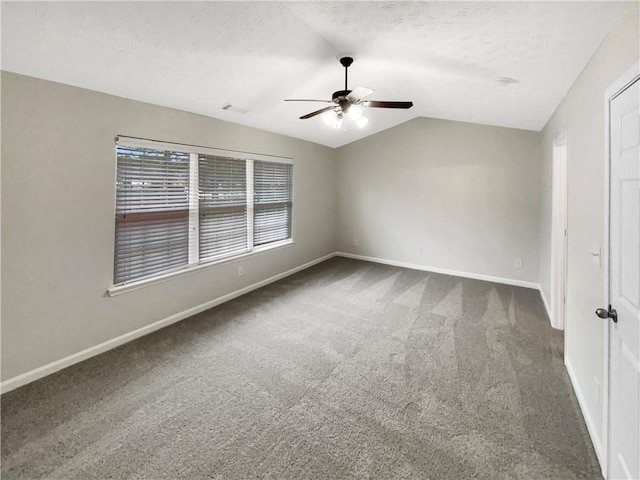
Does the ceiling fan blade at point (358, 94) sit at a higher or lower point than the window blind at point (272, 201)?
higher

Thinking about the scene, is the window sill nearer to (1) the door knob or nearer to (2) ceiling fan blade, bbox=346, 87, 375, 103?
(2) ceiling fan blade, bbox=346, 87, 375, 103

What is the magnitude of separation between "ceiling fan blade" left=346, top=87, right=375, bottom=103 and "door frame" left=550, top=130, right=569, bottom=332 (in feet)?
6.92

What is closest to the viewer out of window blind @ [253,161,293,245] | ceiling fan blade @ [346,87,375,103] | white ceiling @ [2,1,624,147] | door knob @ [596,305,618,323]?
door knob @ [596,305,618,323]

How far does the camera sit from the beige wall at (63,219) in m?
2.15

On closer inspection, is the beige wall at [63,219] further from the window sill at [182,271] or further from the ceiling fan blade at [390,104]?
the ceiling fan blade at [390,104]

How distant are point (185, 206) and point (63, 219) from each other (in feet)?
3.69

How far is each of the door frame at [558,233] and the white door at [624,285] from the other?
74.7 inches

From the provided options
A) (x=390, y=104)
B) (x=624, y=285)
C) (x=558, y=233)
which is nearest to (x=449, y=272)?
(x=558, y=233)

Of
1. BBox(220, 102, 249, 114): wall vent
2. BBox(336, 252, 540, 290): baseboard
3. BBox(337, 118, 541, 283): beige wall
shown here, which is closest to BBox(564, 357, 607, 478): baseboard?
BBox(336, 252, 540, 290): baseboard

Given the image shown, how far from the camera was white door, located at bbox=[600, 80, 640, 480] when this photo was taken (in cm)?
125

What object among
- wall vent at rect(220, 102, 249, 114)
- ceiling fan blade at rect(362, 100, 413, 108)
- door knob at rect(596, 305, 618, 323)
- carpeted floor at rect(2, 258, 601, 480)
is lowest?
carpeted floor at rect(2, 258, 601, 480)

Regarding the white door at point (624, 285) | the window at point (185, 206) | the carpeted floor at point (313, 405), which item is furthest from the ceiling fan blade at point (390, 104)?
the carpeted floor at point (313, 405)

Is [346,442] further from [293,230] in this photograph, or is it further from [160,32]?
[293,230]

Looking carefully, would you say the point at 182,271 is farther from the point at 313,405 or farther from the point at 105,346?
the point at 313,405
